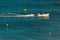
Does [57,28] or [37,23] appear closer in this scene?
[57,28]

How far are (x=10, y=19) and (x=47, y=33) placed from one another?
5836 mm

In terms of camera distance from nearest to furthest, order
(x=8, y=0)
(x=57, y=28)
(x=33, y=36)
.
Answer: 1. (x=33, y=36)
2. (x=57, y=28)
3. (x=8, y=0)

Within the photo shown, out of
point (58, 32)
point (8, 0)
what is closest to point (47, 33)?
point (58, 32)

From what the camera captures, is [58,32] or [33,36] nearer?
[33,36]

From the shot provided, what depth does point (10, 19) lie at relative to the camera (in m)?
29.1

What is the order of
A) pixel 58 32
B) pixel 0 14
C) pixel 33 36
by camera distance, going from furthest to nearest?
pixel 0 14 → pixel 58 32 → pixel 33 36

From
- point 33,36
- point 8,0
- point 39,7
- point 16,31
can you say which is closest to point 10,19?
point 16,31

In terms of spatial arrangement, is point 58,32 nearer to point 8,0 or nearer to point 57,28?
point 57,28

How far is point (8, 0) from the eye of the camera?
141 feet

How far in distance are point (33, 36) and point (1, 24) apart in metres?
4.91

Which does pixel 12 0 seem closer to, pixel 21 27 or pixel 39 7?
pixel 39 7

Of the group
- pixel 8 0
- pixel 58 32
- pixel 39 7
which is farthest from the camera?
pixel 8 0

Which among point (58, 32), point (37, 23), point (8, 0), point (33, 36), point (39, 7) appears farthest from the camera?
point (8, 0)

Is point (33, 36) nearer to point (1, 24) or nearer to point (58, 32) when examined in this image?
point (58, 32)
